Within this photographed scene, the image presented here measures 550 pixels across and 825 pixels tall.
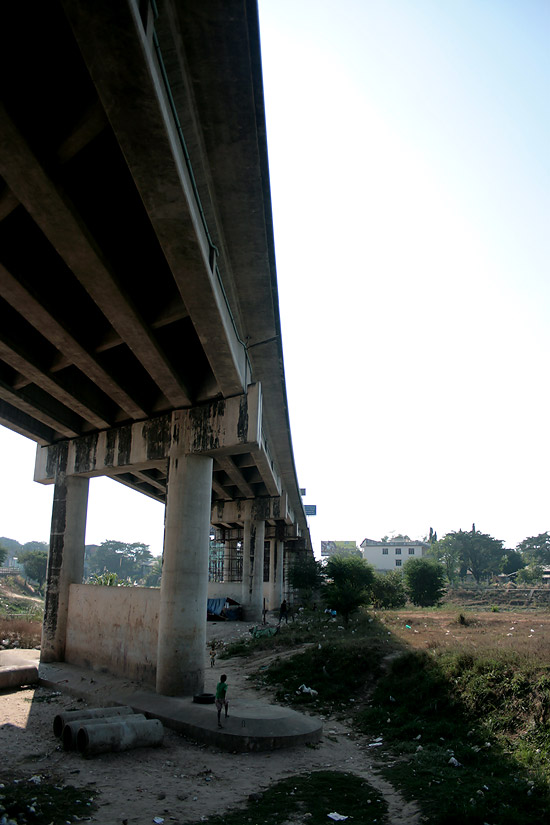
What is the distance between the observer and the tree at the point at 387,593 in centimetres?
4559

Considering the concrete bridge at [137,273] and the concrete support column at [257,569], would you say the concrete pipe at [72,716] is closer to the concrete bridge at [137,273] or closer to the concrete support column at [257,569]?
the concrete bridge at [137,273]

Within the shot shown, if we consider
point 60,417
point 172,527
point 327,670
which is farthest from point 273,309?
point 327,670

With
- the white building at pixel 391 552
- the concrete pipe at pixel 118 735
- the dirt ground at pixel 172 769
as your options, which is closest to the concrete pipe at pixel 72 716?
the dirt ground at pixel 172 769

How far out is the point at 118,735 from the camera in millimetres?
10078

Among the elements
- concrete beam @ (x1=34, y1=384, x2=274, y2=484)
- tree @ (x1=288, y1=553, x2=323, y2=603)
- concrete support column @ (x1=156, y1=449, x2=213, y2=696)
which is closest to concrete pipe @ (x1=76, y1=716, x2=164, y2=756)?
concrete support column @ (x1=156, y1=449, x2=213, y2=696)

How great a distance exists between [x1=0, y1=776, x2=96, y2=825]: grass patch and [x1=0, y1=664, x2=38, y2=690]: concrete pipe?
7.97m

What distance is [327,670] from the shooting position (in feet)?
52.2

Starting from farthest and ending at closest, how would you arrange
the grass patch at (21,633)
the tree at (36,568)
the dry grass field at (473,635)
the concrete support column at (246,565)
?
1. the tree at (36,568)
2. the concrete support column at (246,565)
3. the grass patch at (21,633)
4. the dry grass field at (473,635)

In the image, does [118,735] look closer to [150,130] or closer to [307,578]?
[150,130]

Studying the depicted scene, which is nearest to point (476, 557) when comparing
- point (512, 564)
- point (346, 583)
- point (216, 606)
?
point (512, 564)

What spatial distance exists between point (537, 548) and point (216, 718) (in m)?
135

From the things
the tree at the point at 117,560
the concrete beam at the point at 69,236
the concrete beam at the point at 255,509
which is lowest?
the tree at the point at 117,560

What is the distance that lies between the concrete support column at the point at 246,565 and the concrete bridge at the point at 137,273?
55.5 ft

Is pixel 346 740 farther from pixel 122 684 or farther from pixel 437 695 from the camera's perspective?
pixel 122 684
